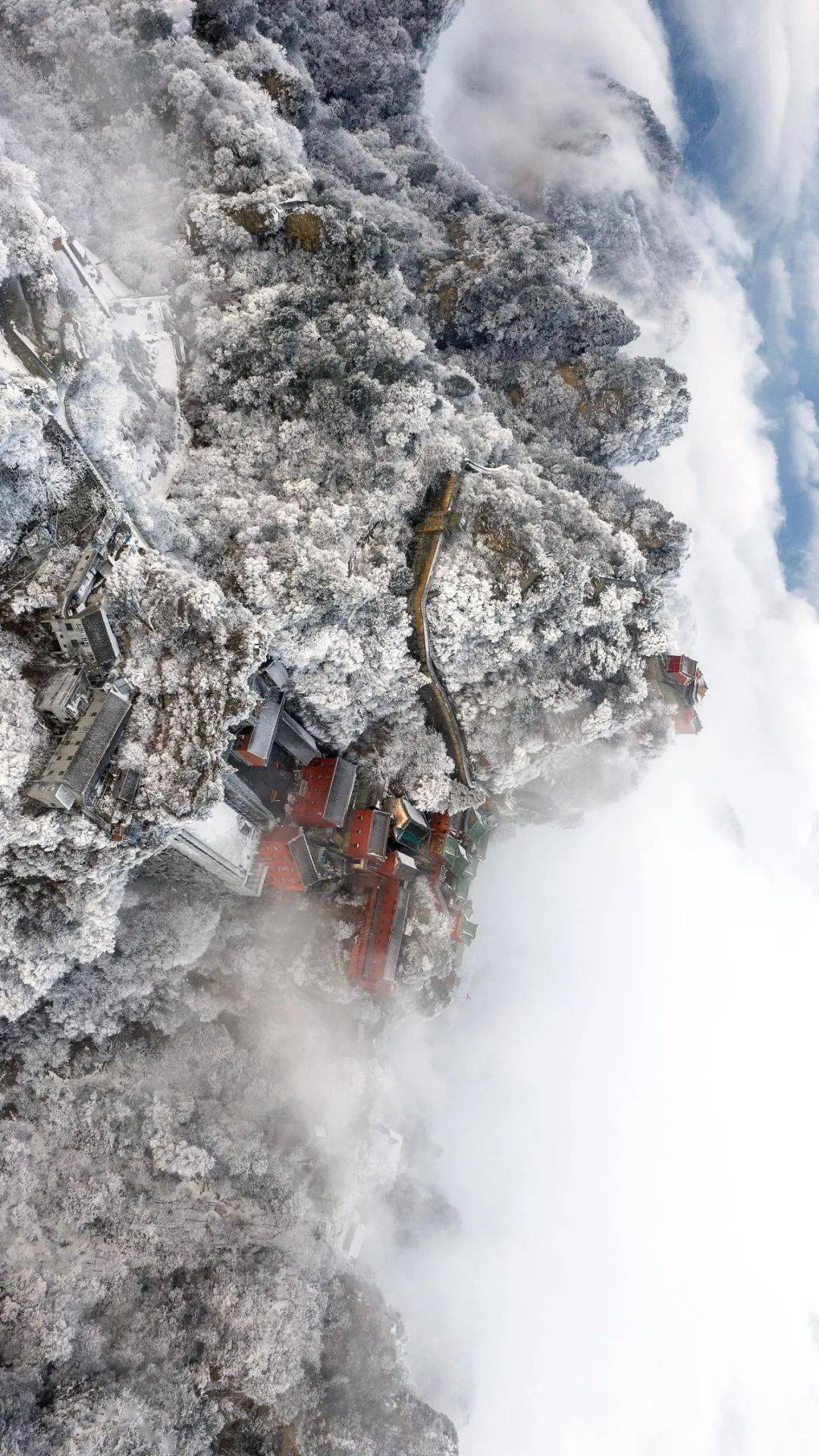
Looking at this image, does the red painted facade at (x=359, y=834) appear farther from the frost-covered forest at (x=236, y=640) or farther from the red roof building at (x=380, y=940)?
the red roof building at (x=380, y=940)

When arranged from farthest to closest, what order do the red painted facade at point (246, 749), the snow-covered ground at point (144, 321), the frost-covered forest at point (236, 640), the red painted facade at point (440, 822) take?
the red painted facade at point (440, 822) → the red painted facade at point (246, 749) → the snow-covered ground at point (144, 321) → the frost-covered forest at point (236, 640)

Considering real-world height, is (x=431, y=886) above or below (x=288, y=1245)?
above

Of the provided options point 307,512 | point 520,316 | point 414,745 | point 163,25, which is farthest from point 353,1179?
point 163,25

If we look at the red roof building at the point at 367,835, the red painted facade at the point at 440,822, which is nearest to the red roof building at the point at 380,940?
the red roof building at the point at 367,835

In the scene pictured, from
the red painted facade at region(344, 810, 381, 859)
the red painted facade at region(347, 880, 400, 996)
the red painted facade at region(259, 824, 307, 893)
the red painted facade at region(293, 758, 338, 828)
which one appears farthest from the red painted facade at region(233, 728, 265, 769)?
the red painted facade at region(347, 880, 400, 996)

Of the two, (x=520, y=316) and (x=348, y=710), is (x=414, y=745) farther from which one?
(x=520, y=316)
